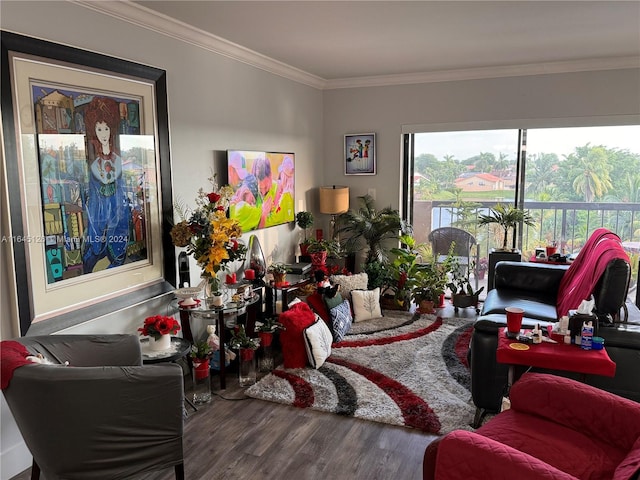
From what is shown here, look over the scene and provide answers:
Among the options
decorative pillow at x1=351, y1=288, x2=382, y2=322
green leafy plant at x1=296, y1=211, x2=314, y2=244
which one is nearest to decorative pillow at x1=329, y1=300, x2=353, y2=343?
decorative pillow at x1=351, y1=288, x2=382, y2=322

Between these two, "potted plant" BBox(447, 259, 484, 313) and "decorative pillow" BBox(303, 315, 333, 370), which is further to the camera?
"potted plant" BBox(447, 259, 484, 313)

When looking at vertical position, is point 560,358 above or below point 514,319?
below

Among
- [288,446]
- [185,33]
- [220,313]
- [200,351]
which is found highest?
[185,33]

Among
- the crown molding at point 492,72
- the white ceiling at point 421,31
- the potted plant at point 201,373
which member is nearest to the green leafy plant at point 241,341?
the potted plant at point 201,373

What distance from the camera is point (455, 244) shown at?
18.1 ft

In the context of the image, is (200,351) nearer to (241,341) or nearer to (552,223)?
(241,341)

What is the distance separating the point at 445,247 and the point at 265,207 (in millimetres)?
2172

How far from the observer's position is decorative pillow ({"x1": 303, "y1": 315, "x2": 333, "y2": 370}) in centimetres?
370

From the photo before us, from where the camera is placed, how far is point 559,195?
17.5ft

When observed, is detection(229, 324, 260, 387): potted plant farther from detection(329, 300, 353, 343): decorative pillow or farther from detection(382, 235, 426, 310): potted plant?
detection(382, 235, 426, 310): potted plant

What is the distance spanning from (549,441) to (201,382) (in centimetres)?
221

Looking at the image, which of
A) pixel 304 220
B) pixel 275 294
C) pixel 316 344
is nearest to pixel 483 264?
pixel 304 220

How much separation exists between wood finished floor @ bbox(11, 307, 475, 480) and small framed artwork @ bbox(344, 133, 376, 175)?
3385 mm

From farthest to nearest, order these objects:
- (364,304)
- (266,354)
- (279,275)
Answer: (364,304)
(279,275)
(266,354)
